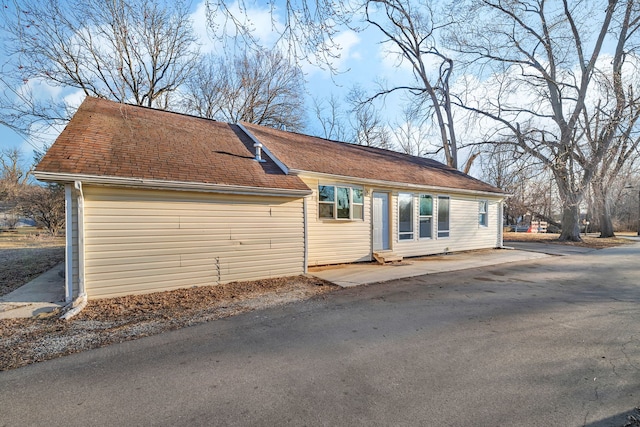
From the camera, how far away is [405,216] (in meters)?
11.5

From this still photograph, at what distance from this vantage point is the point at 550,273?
8.70m

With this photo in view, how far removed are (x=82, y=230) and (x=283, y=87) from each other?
19213mm

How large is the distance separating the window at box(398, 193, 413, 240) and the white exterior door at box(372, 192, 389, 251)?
0.63 m

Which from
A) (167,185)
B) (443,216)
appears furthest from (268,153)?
(443,216)

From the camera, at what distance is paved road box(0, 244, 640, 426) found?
2453 millimetres

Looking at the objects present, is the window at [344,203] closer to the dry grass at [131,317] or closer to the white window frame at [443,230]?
the dry grass at [131,317]

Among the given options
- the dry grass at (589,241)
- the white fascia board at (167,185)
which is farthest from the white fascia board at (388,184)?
the dry grass at (589,241)

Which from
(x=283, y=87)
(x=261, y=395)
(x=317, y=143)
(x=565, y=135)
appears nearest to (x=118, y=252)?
(x=261, y=395)

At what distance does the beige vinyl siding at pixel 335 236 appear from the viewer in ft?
29.9

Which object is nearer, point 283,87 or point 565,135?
point 565,135

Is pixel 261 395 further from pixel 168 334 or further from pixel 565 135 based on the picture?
pixel 565 135

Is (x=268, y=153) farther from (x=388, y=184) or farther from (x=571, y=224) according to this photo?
(x=571, y=224)

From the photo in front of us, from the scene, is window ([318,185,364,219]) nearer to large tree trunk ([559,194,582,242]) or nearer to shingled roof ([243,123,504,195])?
shingled roof ([243,123,504,195])

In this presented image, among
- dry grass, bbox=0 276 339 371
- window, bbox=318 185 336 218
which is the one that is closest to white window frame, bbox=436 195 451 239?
window, bbox=318 185 336 218
